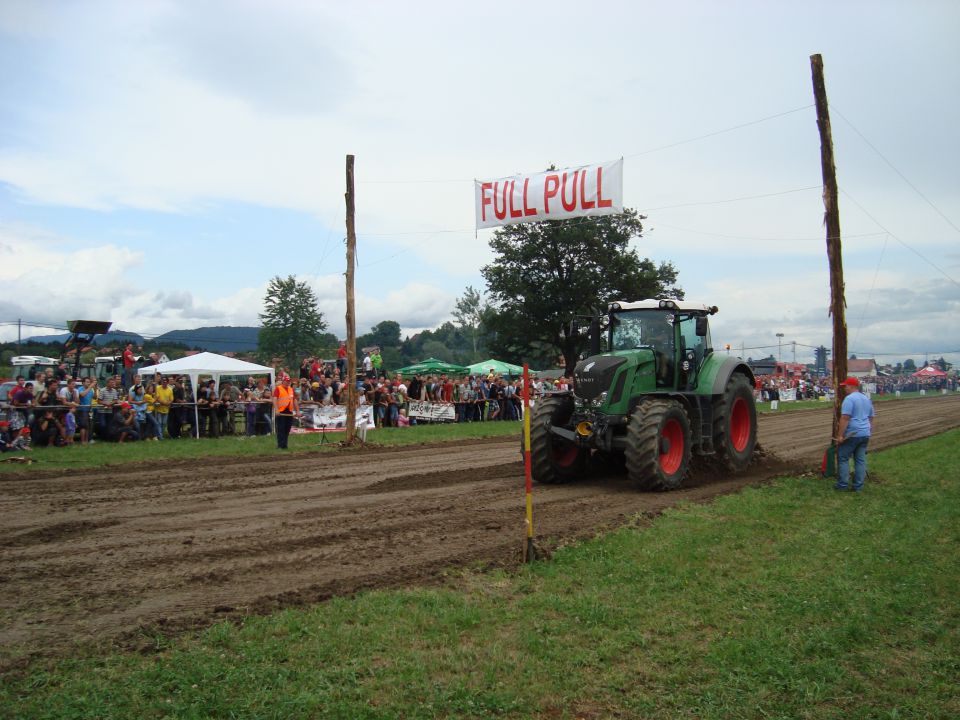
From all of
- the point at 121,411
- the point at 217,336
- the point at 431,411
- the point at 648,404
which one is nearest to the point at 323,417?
the point at 121,411

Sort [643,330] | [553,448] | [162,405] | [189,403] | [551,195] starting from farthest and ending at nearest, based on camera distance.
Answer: [189,403] < [162,405] < [551,195] < [643,330] < [553,448]

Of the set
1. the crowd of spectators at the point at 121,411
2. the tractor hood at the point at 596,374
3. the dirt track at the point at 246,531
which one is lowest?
the dirt track at the point at 246,531

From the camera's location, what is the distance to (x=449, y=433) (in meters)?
21.9

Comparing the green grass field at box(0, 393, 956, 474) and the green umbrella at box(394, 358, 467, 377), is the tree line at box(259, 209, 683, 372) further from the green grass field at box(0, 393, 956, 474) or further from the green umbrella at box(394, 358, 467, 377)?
the green grass field at box(0, 393, 956, 474)

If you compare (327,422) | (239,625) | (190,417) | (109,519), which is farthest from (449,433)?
(239,625)

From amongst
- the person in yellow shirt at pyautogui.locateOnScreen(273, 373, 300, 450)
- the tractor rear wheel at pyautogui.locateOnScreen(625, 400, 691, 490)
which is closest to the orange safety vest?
the person in yellow shirt at pyautogui.locateOnScreen(273, 373, 300, 450)

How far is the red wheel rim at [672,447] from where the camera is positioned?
11320 mm

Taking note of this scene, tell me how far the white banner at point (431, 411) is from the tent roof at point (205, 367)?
4.72 metres

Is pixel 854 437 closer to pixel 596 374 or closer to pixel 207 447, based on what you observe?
pixel 596 374

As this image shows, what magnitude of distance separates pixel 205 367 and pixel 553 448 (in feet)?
47.0

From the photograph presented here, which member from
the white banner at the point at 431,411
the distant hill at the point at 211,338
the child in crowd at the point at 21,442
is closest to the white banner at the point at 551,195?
the child in crowd at the point at 21,442

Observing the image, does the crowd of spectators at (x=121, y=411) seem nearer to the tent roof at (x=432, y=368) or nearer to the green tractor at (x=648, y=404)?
the tent roof at (x=432, y=368)

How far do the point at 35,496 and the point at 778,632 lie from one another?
9265 mm

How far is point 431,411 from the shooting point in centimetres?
2586
